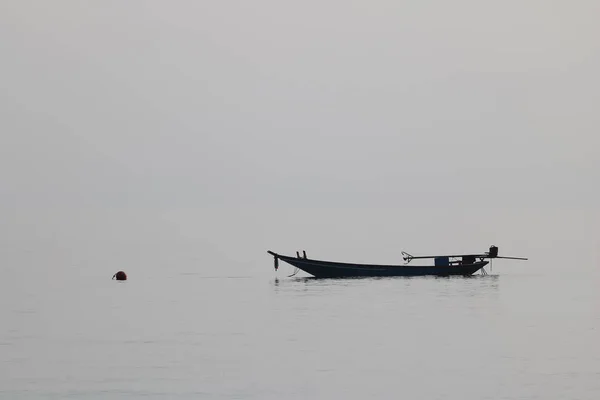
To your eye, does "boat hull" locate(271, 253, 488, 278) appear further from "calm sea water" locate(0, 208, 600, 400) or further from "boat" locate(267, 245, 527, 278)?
"calm sea water" locate(0, 208, 600, 400)

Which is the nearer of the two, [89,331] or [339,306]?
[89,331]

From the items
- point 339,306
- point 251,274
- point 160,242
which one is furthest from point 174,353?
point 160,242

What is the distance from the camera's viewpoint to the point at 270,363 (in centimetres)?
4206

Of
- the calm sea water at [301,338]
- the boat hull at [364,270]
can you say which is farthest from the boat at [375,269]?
the calm sea water at [301,338]

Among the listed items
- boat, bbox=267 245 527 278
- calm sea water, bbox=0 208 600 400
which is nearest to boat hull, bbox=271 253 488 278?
boat, bbox=267 245 527 278

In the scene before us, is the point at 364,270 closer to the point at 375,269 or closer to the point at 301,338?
the point at 375,269

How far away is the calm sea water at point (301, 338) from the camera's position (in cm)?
3769

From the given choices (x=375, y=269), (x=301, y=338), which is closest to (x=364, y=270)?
(x=375, y=269)

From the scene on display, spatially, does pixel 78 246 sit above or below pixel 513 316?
above

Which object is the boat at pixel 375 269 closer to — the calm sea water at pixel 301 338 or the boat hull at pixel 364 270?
the boat hull at pixel 364 270

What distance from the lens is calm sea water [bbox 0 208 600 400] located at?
1484 inches

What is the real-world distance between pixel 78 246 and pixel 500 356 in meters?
109

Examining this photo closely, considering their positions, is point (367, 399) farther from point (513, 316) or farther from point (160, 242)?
point (160, 242)

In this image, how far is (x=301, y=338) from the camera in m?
48.3
